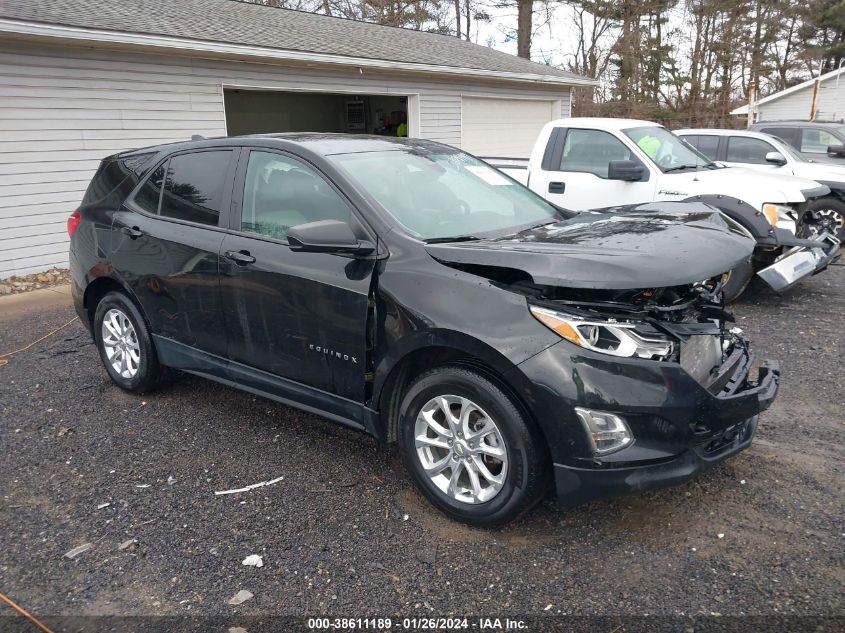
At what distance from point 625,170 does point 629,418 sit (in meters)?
4.85

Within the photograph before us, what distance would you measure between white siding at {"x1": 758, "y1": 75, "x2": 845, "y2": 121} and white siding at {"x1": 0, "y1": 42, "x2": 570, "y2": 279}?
24418mm

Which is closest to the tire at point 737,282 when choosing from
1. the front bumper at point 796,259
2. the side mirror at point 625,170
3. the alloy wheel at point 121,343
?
the front bumper at point 796,259

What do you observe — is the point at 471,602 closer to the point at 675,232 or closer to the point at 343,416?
the point at 343,416

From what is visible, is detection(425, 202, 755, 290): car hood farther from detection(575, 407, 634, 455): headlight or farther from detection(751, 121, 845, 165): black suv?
detection(751, 121, 845, 165): black suv

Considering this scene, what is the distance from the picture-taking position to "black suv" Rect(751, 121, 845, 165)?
11.3 metres

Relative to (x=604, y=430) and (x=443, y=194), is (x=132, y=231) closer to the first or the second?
(x=443, y=194)

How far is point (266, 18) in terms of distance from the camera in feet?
44.9

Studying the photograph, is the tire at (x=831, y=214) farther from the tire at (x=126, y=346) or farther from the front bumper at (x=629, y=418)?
the tire at (x=126, y=346)

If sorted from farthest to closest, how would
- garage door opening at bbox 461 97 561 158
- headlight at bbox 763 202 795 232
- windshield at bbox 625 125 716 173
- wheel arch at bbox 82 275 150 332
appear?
garage door opening at bbox 461 97 561 158 < windshield at bbox 625 125 716 173 < headlight at bbox 763 202 795 232 < wheel arch at bbox 82 275 150 332

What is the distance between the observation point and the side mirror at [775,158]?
9.69 meters

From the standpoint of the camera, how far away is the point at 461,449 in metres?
3.00

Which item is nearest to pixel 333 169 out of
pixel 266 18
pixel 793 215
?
pixel 793 215

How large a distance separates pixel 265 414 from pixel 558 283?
2467mm

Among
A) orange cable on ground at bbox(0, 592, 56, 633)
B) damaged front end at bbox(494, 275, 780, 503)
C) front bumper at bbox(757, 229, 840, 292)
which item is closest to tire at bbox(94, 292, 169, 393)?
orange cable on ground at bbox(0, 592, 56, 633)
